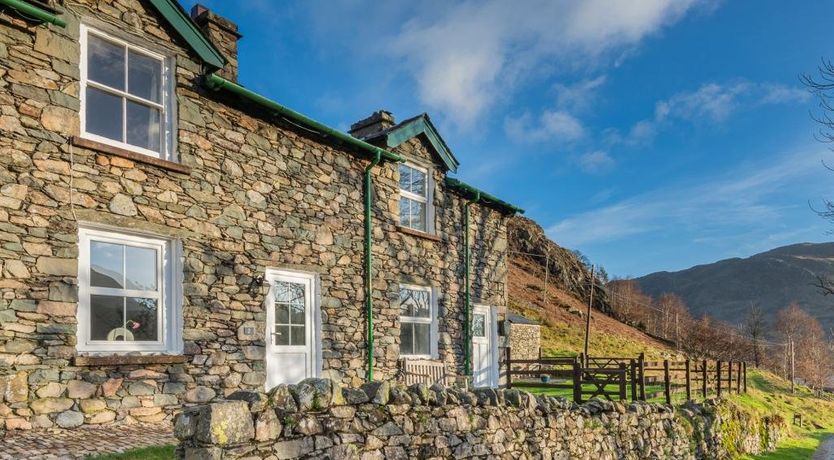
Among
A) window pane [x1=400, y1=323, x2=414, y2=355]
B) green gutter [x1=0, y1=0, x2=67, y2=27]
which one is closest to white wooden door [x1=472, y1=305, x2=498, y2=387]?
window pane [x1=400, y1=323, x2=414, y2=355]

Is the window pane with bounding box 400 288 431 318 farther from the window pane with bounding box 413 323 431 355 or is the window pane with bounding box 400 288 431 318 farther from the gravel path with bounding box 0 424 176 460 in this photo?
the gravel path with bounding box 0 424 176 460

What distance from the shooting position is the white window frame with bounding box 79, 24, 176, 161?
25.2ft

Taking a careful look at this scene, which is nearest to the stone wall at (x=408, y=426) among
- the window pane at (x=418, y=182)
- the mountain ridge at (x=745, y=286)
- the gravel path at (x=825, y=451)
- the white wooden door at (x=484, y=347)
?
the white wooden door at (x=484, y=347)

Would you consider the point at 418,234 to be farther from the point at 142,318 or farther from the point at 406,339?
the point at 142,318

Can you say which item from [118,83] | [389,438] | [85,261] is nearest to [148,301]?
[85,261]

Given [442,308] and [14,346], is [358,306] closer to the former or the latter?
[442,308]

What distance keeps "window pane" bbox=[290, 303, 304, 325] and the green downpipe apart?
1449 millimetres

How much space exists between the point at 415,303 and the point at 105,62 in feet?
24.5

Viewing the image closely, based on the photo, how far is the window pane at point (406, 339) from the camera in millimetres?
12582

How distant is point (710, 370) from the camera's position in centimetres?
1919

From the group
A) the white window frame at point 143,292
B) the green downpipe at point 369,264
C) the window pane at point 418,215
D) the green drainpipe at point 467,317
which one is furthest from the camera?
the green drainpipe at point 467,317

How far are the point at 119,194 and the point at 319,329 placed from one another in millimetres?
4099

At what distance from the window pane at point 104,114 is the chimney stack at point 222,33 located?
208cm

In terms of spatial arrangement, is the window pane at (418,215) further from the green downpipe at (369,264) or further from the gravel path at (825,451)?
the gravel path at (825,451)
